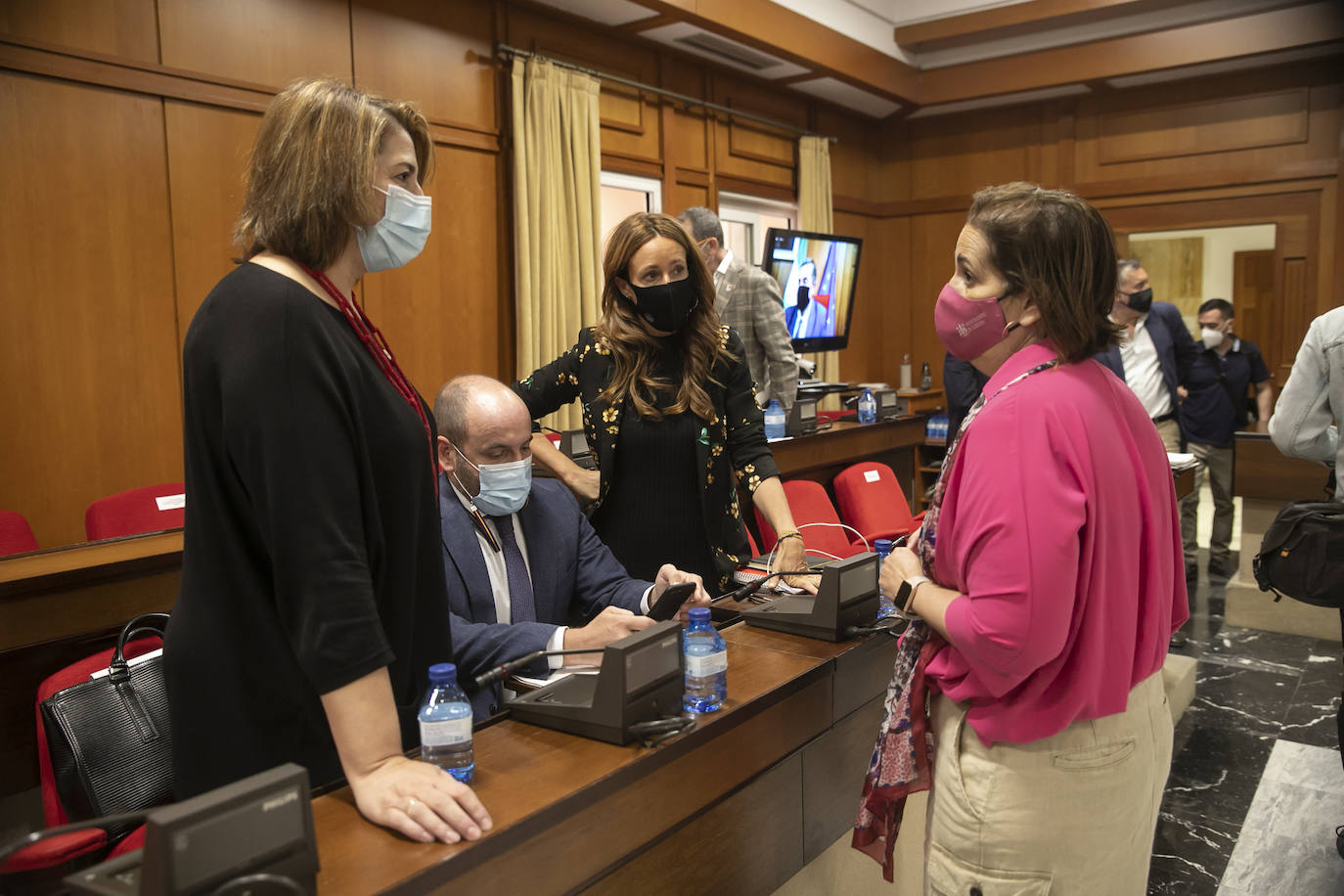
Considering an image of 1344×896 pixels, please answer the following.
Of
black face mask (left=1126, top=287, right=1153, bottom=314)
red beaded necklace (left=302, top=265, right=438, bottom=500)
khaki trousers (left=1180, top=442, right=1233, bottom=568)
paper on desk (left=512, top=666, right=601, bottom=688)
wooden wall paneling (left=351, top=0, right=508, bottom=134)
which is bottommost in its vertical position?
khaki trousers (left=1180, top=442, right=1233, bottom=568)

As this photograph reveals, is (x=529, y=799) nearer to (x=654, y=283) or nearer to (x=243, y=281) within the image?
(x=243, y=281)

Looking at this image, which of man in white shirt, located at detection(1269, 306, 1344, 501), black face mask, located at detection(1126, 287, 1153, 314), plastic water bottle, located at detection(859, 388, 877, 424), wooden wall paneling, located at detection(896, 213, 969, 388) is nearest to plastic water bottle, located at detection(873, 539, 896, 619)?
man in white shirt, located at detection(1269, 306, 1344, 501)

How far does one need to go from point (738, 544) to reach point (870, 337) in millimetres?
6324

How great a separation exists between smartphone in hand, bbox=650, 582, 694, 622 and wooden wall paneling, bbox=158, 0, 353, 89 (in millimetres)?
2785

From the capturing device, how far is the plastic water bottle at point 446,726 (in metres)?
1.20

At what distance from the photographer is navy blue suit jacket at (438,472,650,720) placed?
66.6 inches

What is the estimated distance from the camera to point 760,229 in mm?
7090

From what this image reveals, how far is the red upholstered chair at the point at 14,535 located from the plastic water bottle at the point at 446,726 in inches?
90.8

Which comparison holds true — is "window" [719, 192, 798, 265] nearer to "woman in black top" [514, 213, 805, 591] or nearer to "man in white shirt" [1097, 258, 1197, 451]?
"man in white shirt" [1097, 258, 1197, 451]

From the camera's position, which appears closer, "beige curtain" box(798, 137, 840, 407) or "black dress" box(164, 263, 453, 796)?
"black dress" box(164, 263, 453, 796)

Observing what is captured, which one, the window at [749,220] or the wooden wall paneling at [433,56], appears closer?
the wooden wall paneling at [433,56]

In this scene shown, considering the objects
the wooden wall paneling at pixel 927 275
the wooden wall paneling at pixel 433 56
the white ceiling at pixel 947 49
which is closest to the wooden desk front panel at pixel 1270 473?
the white ceiling at pixel 947 49

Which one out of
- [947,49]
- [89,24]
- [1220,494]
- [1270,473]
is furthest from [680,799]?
[947,49]

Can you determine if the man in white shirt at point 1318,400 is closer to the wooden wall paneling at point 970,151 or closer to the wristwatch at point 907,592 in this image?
the wristwatch at point 907,592
